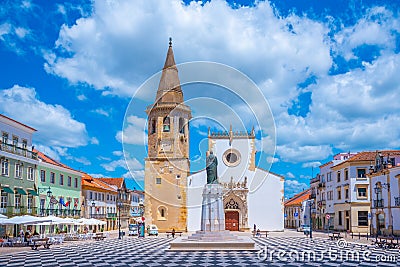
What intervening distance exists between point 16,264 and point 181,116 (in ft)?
118

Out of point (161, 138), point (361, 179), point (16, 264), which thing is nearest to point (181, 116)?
point (161, 138)

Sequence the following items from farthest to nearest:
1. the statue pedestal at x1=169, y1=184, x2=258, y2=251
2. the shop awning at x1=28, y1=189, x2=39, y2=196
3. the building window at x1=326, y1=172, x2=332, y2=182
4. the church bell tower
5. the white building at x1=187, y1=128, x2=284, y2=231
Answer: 1. the building window at x1=326, y1=172, x2=332, y2=182
2. the white building at x1=187, y1=128, x2=284, y2=231
3. the church bell tower
4. the shop awning at x1=28, y1=189, x2=39, y2=196
5. the statue pedestal at x1=169, y1=184, x2=258, y2=251

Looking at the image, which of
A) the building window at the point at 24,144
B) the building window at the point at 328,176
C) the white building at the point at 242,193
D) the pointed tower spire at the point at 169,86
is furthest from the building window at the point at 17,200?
the building window at the point at 328,176

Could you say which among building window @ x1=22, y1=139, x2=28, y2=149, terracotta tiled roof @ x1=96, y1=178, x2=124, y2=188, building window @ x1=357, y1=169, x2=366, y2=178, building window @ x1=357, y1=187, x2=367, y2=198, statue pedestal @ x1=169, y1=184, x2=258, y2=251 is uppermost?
building window @ x1=22, y1=139, x2=28, y2=149

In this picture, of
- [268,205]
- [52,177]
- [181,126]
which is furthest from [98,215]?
[268,205]

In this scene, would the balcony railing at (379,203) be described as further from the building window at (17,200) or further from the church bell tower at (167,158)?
the building window at (17,200)

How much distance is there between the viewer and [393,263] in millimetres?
19453

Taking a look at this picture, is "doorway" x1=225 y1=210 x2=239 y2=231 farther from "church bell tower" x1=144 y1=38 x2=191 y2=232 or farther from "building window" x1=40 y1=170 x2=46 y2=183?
"building window" x1=40 y1=170 x2=46 y2=183

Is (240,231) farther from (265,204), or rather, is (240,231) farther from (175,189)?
(175,189)

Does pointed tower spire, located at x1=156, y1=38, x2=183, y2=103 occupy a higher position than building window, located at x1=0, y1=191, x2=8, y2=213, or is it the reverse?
pointed tower spire, located at x1=156, y1=38, x2=183, y2=103

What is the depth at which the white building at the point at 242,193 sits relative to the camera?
173 ft

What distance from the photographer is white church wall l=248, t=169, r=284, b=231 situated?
52.9 meters

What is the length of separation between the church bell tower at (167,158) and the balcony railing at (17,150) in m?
16.3

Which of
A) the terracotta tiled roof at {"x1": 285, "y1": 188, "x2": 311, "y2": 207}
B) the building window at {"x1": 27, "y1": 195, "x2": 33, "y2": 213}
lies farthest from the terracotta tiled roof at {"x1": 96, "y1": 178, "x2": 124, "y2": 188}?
the building window at {"x1": 27, "y1": 195, "x2": 33, "y2": 213}
